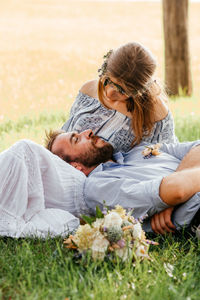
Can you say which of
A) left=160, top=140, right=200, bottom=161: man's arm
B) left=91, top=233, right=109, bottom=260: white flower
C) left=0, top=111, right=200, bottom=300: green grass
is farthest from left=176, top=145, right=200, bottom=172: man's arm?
left=91, top=233, right=109, bottom=260: white flower

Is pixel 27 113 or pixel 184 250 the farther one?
pixel 27 113

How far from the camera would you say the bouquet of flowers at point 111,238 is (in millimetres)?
2582

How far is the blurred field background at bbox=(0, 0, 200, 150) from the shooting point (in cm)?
727

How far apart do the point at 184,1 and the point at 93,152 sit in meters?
5.18

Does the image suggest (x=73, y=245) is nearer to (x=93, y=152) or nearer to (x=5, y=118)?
(x=93, y=152)

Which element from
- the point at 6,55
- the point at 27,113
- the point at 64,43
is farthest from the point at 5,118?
the point at 64,43

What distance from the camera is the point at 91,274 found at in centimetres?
247

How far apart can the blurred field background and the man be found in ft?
5.92

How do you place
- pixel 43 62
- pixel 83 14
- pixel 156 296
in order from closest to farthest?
pixel 156 296 → pixel 43 62 → pixel 83 14

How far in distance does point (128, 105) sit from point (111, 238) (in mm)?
1678

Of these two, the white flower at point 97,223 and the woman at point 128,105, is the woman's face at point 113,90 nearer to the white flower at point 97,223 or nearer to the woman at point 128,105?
the woman at point 128,105

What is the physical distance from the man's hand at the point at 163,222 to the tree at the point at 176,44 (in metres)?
5.27

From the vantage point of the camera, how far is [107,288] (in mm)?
2363

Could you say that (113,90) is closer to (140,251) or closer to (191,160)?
(191,160)
